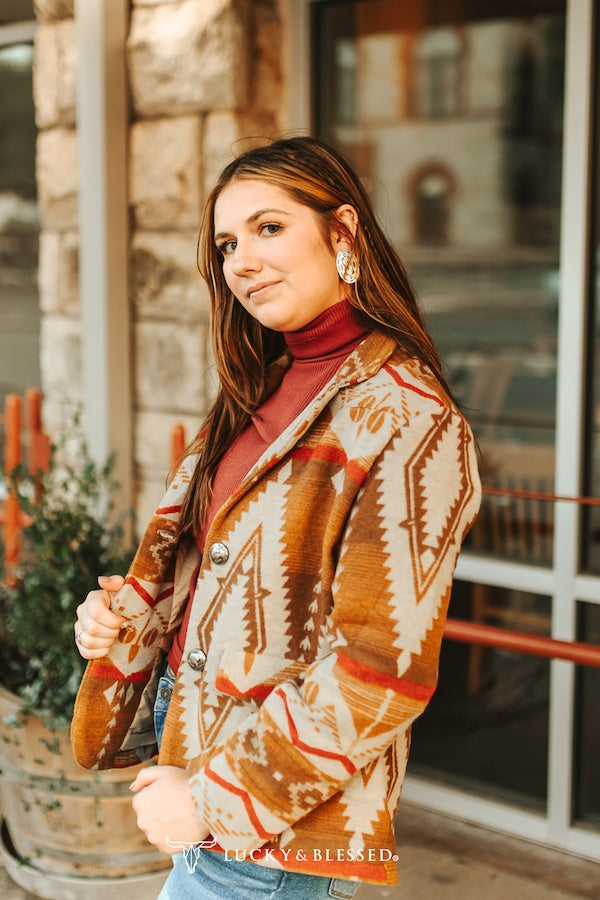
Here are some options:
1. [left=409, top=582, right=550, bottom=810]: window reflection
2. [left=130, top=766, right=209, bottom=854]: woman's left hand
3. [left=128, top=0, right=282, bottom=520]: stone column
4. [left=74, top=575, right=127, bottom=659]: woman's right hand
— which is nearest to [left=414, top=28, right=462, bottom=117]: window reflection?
[left=128, top=0, right=282, bottom=520]: stone column

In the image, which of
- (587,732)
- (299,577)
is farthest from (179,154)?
(299,577)

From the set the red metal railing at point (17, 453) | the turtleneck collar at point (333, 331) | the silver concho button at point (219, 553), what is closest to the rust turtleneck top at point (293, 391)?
the turtleneck collar at point (333, 331)

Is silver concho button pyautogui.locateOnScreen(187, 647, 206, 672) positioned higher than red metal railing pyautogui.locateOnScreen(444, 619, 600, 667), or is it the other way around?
silver concho button pyautogui.locateOnScreen(187, 647, 206, 672)

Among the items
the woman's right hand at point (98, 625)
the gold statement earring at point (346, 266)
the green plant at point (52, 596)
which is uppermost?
the gold statement earring at point (346, 266)

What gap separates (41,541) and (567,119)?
5.96 feet

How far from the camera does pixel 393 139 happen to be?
358cm

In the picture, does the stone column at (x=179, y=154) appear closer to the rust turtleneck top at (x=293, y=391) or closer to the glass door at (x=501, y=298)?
the glass door at (x=501, y=298)

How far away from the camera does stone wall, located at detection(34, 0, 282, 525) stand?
3213 millimetres

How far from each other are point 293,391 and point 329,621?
40cm

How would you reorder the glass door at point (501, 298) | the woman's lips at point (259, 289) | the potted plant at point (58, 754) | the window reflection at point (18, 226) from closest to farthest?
1. the woman's lips at point (259, 289)
2. the potted plant at point (58, 754)
3. the glass door at point (501, 298)
4. the window reflection at point (18, 226)

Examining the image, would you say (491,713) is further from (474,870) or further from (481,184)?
(481,184)

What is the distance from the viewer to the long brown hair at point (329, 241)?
1.48 meters

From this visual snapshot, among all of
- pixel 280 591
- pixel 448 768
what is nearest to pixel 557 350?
pixel 448 768

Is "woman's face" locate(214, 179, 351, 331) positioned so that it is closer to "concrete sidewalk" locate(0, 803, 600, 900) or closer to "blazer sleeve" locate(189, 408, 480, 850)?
"blazer sleeve" locate(189, 408, 480, 850)
